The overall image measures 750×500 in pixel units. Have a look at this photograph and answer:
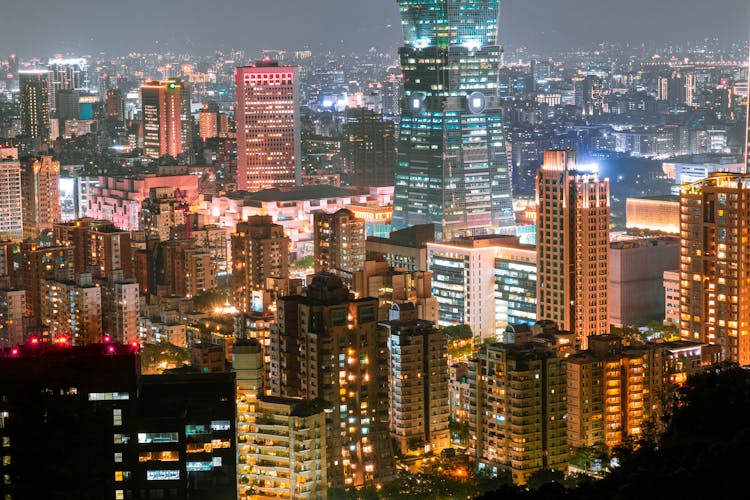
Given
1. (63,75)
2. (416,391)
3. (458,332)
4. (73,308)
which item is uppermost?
(63,75)

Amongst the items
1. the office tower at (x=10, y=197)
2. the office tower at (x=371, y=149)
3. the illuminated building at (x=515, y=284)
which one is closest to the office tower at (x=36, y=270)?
the illuminated building at (x=515, y=284)

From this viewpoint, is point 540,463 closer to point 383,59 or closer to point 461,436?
point 461,436

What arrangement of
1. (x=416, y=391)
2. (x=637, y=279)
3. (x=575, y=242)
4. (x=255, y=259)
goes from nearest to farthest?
1. (x=416, y=391)
2. (x=575, y=242)
3. (x=637, y=279)
4. (x=255, y=259)

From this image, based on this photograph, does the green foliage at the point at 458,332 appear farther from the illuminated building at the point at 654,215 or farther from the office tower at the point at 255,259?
the illuminated building at the point at 654,215

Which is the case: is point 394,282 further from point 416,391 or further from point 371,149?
point 371,149

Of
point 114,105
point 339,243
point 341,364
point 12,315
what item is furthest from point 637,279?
point 114,105
